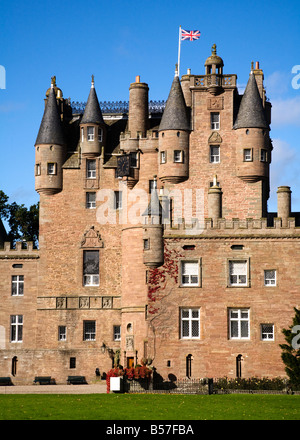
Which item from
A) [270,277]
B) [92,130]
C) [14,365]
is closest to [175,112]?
[92,130]

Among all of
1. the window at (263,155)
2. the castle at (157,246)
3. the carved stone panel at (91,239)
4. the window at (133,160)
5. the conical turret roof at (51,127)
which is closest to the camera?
the castle at (157,246)

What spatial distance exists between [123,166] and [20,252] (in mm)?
10802

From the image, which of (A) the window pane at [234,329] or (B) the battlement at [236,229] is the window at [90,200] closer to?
(B) the battlement at [236,229]

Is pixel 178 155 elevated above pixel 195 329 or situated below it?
above

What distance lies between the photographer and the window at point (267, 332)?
61.3 metres

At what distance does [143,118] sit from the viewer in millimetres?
Answer: 74500

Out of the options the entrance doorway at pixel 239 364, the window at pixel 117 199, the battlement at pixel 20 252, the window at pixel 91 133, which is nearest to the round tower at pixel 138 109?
the window at pixel 91 133

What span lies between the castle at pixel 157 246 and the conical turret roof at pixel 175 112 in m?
0.10

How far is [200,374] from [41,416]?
22.2 meters

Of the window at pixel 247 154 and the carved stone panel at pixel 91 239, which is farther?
the carved stone panel at pixel 91 239

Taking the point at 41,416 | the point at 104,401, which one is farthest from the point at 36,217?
the point at 41,416

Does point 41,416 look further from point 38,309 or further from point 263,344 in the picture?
point 38,309

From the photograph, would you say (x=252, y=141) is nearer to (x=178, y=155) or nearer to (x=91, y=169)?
(x=178, y=155)

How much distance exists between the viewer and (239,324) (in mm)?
61781
